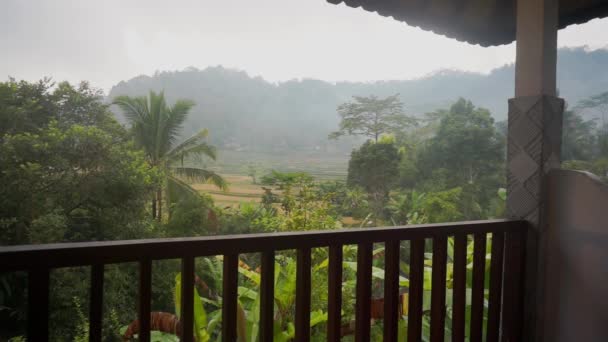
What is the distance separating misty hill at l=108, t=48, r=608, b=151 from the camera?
2031 cm

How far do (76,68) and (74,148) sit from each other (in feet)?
38.0

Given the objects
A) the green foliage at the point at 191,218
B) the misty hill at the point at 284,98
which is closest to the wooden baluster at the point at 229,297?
the green foliage at the point at 191,218

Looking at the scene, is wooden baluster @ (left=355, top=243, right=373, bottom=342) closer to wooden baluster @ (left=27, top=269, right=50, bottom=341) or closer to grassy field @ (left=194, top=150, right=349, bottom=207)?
wooden baluster @ (left=27, top=269, right=50, bottom=341)

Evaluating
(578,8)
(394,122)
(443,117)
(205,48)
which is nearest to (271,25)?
(205,48)

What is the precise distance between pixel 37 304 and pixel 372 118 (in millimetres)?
19272

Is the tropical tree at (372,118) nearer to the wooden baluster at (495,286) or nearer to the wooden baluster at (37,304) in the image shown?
the wooden baluster at (495,286)

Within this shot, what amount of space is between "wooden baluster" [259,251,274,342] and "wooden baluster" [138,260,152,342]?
0.29 meters

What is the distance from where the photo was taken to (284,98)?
2288 centimetres

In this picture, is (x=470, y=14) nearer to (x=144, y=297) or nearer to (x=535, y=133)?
(x=535, y=133)

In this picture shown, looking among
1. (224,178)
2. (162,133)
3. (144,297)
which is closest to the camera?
(144,297)

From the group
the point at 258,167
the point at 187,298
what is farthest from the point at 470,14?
the point at 258,167

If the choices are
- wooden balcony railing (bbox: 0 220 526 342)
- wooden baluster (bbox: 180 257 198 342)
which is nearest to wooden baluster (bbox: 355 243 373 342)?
wooden balcony railing (bbox: 0 220 526 342)

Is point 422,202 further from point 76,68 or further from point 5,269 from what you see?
point 76,68

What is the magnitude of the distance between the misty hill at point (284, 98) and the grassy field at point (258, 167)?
19.6 inches
